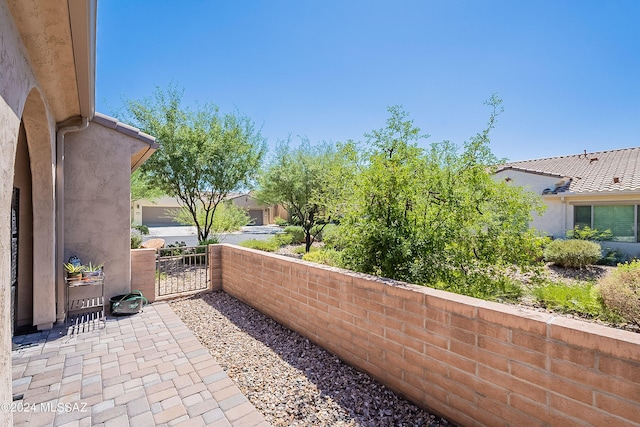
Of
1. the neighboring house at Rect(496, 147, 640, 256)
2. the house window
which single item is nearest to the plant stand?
the neighboring house at Rect(496, 147, 640, 256)

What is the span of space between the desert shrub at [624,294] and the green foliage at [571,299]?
0.17 m

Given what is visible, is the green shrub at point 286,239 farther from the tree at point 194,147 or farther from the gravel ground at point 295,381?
the gravel ground at point 295,381

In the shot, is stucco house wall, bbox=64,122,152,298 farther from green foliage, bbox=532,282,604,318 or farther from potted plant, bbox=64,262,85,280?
green foliage, bbox=532,282,604,318

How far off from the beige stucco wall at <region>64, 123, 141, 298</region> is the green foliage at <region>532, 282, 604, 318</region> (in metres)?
8.28

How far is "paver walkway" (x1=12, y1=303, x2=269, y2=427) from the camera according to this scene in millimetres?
2895

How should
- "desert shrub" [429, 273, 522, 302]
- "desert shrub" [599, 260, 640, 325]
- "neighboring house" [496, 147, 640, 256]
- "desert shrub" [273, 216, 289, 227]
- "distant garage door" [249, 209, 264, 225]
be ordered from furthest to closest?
1. "distant garage door" [249, 209, 264, 225]
2. "desert shrub" [273, 216, 289, 227]
3. "neighboring house" [496, 147, 640, 256]
4. "desert shrub" [599, 260, 640, 325]
5. "desert shrub" [429, 273, 522, 302]

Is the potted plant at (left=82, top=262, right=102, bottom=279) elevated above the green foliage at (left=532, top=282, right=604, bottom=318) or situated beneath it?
elevated above

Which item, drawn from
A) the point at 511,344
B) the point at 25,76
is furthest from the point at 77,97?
the point at 511,344

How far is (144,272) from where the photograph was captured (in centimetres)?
645

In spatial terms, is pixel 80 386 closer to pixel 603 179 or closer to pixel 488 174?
pixel 488 174

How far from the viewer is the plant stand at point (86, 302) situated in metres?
5.41

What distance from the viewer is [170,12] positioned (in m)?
7.11

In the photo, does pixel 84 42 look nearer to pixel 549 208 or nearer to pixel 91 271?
pixel 91 271

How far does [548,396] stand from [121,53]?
36.3ft
